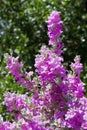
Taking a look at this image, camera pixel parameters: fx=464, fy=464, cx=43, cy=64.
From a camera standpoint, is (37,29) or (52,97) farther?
(37,29)

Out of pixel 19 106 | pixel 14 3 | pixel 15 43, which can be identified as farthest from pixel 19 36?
pixel 19 106

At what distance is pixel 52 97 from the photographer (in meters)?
2.96

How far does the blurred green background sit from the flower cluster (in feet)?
Answer: 9.27

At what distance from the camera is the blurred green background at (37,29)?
6.13m

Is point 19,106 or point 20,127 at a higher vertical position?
point 19,106

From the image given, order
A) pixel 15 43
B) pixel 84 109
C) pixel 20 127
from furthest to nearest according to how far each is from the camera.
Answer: pixel 15 43
pixel 84 109
pixel 20 127

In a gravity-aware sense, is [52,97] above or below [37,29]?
below

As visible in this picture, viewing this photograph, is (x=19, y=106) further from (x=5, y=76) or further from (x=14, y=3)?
(x=14, y=3)

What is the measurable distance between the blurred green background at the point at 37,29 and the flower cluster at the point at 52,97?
9.27ft

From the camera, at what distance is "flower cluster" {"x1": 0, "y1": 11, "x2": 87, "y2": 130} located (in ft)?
9.02

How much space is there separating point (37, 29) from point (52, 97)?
11.4 feet

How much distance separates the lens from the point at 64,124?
112 inches

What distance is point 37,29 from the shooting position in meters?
6.37

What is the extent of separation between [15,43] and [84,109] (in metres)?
3.48
